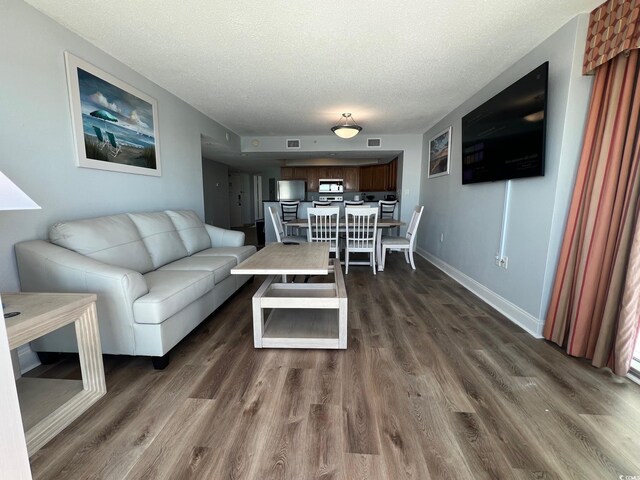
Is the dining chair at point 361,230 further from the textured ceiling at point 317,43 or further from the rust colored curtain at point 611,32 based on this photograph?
the rust colored curtain at point 611,32

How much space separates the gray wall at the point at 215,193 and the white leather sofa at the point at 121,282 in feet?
15.8

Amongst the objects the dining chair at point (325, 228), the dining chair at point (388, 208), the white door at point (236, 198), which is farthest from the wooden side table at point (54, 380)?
the white door at point (236, 198)

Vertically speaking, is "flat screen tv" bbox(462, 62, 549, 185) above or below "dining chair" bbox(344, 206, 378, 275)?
above

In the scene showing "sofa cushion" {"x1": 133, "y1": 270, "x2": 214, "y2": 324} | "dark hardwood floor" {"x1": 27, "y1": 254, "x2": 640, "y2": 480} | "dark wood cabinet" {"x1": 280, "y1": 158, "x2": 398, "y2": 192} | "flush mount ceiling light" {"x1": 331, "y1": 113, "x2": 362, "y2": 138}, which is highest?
"flush mount ceiling light" {"x1": 331, "y1": 113, "x2": 362, "y2": 138}

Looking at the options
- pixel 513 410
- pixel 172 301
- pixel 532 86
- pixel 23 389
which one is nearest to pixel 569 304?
pixel 513 410

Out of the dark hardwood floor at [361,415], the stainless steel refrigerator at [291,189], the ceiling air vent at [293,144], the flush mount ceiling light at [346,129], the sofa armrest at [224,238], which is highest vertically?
the ceiling air vent at [293,144]

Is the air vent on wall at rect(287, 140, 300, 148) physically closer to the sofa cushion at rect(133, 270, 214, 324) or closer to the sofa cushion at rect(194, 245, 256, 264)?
the sofa cushion at rect(194, 245, 256, 264)

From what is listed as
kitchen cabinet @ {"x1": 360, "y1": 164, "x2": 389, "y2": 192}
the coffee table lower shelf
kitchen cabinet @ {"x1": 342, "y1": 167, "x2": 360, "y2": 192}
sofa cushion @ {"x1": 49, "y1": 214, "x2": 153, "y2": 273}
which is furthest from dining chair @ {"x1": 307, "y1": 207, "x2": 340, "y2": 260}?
kitchen cabinet @ {"x1": 342, "y1": 167, "x2": 360, "y2": 192}

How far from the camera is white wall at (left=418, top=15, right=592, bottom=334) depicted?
1877mm

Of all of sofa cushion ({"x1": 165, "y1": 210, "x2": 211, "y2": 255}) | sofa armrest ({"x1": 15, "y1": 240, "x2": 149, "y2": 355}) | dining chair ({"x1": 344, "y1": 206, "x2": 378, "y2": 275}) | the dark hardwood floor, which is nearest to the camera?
the dark hardwood floor

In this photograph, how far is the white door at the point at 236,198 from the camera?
932 centimetres

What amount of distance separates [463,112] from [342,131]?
4.92 feet

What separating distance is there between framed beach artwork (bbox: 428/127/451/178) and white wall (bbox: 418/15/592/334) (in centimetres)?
43

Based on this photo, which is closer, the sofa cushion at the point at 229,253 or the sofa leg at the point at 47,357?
the sofa leg at the point at 47,357
